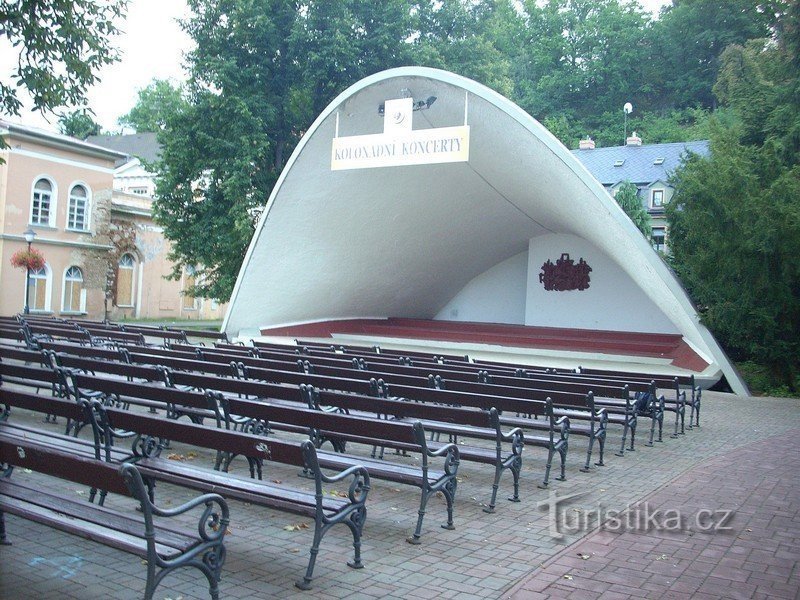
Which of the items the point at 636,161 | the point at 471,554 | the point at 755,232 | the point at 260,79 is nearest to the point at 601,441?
the point at 471,554

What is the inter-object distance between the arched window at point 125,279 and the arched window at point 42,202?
405cm

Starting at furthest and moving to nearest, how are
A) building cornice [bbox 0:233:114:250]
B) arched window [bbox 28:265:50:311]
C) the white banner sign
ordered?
arched window [bbox 28:265:50:311], building cornice [bbox 0:233:114:250], the white banner sign

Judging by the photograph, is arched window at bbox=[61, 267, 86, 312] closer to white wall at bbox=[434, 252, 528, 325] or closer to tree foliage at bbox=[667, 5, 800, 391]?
white wall at bbox=[434, 252, 528, 325]

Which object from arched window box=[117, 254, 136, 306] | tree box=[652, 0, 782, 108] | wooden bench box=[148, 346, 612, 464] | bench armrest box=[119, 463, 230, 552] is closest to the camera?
bench armrest box=[119, 463, 230, 552]

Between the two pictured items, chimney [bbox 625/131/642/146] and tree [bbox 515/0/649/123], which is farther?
tree [bbox 515/0/649/123]

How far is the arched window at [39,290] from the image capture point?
2753cm


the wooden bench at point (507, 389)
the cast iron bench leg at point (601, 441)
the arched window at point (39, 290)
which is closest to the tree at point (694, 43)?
the arched window at point (39, 290)

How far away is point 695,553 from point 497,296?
20350 mm

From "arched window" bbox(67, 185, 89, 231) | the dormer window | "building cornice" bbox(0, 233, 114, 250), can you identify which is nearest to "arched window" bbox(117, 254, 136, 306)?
"building cornice" bbox(0, 233, 114, 250)

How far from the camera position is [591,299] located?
71.1 feet

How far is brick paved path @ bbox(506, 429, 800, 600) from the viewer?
3.74m

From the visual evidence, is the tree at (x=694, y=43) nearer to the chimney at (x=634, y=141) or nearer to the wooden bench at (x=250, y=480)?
the chimney at (x=634, y=141)

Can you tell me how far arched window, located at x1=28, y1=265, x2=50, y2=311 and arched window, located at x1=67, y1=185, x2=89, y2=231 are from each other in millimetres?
2159
